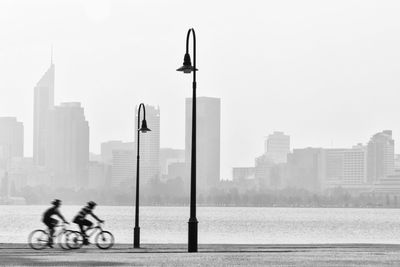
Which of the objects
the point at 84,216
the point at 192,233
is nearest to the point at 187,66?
the point at 192,233

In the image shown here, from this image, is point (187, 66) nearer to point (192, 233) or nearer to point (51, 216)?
point (192, 233)

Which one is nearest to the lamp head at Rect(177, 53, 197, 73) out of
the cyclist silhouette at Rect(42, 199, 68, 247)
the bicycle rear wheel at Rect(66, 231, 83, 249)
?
the cyclist silhouette at Rect(42, 199, 68, 247)

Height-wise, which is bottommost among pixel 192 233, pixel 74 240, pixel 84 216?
pixel 74 240

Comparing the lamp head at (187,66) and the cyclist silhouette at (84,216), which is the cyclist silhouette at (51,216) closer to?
the cyclist silhouette at (84,216)

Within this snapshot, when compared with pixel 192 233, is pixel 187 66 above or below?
above

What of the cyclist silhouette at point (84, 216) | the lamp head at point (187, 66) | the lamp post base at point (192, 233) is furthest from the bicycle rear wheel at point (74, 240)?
the lamp head at point (187, 66)

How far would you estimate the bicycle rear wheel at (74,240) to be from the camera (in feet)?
134

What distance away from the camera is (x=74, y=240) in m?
41.1

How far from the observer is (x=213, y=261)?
1058 inches

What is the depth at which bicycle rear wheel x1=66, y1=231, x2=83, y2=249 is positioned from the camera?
4091cm

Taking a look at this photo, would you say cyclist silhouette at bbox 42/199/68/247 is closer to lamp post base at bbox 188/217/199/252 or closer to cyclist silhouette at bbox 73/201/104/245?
cyclist silhouette at bbox 73/201/104/245

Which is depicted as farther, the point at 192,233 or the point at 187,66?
the point at 187,66

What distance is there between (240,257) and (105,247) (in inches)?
514

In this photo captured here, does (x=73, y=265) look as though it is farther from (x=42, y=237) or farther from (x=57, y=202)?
(x=42, y=237)
